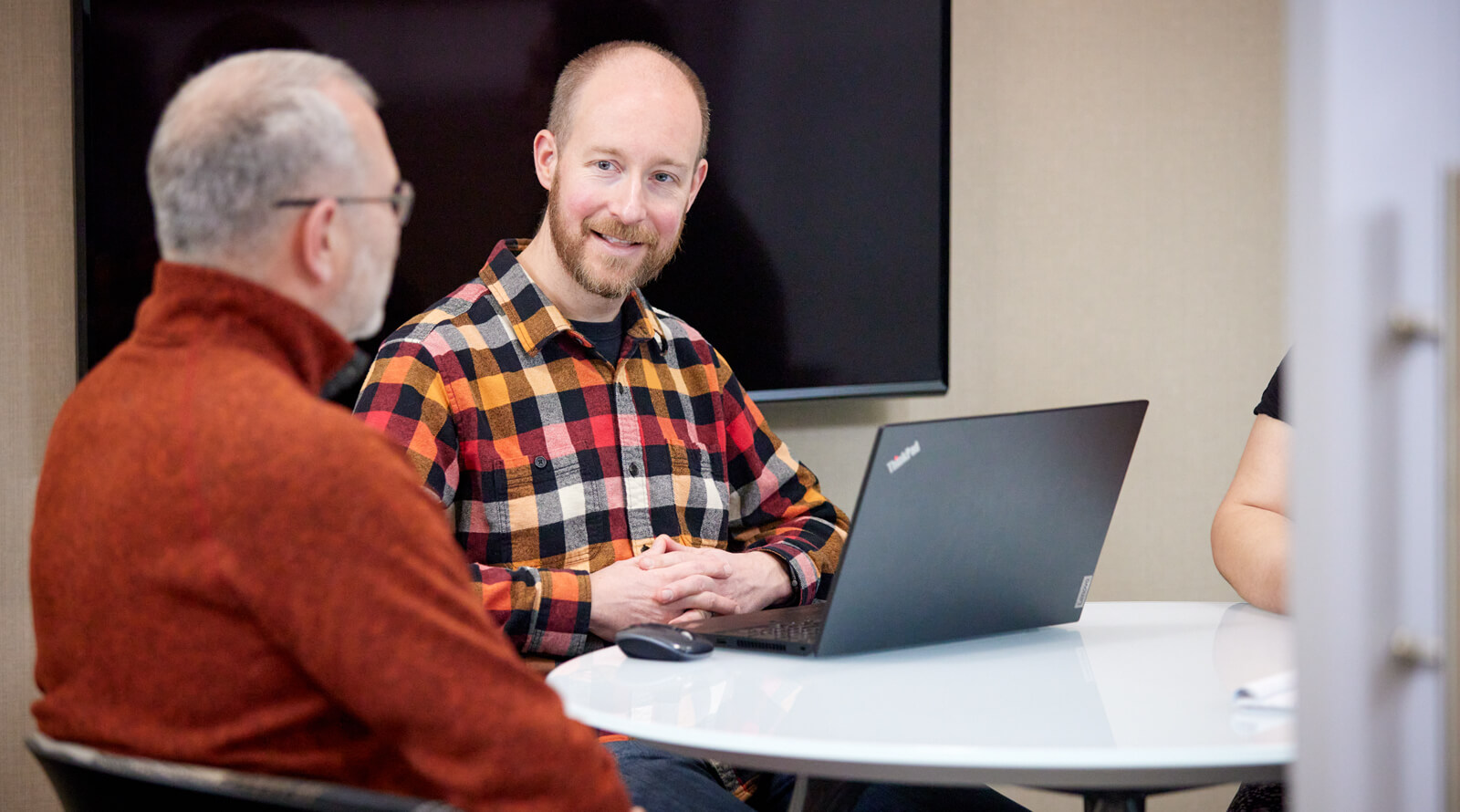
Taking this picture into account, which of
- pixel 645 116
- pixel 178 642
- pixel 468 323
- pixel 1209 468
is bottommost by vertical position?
pixel 1209 468

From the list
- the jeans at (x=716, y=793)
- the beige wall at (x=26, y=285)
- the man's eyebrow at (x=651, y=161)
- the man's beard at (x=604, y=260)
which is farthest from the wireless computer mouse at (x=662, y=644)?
the beige wall at (x=26, y=285)

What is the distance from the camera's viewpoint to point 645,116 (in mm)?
1820

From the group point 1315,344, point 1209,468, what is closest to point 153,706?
point 1315,344

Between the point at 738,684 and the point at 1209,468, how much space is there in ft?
6.64

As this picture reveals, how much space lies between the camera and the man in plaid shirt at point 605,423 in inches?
61.4

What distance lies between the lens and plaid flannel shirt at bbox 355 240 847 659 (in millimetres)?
1564

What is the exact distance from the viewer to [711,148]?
2.29 m

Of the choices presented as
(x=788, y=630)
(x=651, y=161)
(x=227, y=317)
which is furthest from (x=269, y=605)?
(x=651, y=161)

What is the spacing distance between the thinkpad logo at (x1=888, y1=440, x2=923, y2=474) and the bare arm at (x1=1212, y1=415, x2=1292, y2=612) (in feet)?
1.77

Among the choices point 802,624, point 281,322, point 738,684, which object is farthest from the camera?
point 802,624

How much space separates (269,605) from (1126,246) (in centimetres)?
240

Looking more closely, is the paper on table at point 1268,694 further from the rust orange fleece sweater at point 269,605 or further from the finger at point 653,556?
the finger at point 653,556

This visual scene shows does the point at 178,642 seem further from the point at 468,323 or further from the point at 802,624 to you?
the point at 468,323

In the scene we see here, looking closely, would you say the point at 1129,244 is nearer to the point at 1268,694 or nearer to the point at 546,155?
the point at 546,155
